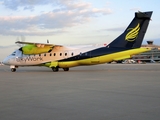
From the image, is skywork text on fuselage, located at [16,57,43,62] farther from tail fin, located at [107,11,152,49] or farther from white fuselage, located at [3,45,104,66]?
tail fin, located at [107,11,152,49]

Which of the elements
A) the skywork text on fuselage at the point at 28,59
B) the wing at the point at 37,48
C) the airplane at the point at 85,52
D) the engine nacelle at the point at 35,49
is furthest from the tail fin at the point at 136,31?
the skywork text on fuselage at the point at 28,59

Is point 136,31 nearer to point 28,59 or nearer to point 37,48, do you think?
point 37,48

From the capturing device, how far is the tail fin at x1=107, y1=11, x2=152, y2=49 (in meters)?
30.2

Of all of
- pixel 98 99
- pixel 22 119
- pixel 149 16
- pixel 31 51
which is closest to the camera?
pixel 22 119

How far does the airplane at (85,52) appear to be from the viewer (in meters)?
30.3

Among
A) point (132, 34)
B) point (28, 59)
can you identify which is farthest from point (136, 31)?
point (28, 59)

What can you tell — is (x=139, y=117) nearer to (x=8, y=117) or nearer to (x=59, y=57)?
(x=8, y=117)

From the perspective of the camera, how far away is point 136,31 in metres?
30.4

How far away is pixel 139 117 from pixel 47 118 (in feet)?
7.88

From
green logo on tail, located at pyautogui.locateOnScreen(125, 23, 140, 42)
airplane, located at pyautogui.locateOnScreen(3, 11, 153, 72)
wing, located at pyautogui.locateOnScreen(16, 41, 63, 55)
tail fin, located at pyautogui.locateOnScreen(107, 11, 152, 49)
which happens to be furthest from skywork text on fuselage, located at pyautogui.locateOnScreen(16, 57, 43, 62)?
green logo on tail, located at pyautogui.locateOnScreen(125, 23, 140, 42)

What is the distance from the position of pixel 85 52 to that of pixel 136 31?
272 inches

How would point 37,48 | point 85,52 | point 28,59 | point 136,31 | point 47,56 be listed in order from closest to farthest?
1. point 136,31
2. point 85,52
3. point 47,56
4. point 37,48
5. point 28,59

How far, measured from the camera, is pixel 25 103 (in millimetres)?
8906

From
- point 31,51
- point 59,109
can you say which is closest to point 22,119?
point 59,109
